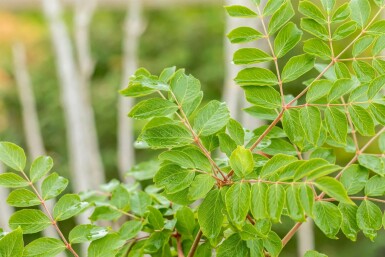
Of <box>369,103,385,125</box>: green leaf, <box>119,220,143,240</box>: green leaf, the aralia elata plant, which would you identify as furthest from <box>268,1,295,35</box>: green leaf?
<box>119,220,143,240</box>: green leaf

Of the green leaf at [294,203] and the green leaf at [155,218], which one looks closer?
the green leaf at [294,203]

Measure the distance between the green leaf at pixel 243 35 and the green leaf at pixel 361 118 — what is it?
0.11 m

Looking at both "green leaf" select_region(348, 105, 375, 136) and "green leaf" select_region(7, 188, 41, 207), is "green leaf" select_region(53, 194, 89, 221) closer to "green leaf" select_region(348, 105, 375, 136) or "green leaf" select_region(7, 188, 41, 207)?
"green leaf" select_region(7, 188, 41, 207)

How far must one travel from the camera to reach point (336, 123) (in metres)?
0.48

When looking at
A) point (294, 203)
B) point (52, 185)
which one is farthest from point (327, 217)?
point (52, 185)

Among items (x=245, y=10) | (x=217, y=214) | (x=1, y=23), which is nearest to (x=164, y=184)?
(x=217, y=214)

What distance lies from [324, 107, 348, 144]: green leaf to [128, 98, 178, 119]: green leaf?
136mm

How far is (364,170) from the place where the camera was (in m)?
0.53

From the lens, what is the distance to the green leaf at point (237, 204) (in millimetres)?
427

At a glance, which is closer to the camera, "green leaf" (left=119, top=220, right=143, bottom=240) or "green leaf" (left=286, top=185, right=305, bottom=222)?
"green leaf" (left=286, top=185, right=305, bottom=222)

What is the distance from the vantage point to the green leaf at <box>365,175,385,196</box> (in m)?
0.52

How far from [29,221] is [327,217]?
257 mm

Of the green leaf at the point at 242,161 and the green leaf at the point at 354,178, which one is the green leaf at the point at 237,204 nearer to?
the green leaf at the point at 242,161

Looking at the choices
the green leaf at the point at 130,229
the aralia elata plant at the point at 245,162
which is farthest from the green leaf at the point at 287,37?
the green leaf at the point at 130,229
